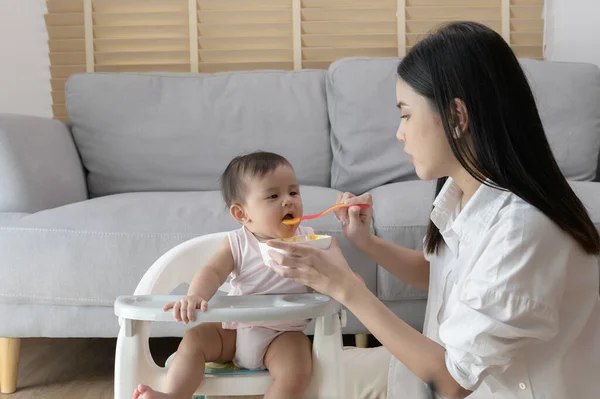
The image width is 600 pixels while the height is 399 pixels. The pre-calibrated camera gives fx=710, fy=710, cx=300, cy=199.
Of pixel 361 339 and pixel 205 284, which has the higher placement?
pixel 205 284

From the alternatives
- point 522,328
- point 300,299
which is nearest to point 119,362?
point 300,299

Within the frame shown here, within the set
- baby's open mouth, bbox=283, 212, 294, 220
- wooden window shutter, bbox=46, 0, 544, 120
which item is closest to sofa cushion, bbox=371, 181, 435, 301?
baby's open mouth, bbox=283, 212, 294, 220

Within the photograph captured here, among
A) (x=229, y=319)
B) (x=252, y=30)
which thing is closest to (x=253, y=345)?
(x=229, y=319)

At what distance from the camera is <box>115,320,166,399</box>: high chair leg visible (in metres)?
1.11

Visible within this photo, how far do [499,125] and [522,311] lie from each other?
26 cm

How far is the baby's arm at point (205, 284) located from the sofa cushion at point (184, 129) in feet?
3.67

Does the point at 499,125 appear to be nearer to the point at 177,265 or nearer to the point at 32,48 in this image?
the point at 177,265

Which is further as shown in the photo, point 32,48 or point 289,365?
point 32,48

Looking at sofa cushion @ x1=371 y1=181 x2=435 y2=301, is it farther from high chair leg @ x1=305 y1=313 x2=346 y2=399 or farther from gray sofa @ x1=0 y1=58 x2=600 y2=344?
high chair leg @ x1=305 y1=313 x2=346 y2=399

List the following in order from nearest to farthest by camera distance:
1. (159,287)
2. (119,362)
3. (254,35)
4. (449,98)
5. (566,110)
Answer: (449,98) → (119,362) → (159,287) → (566,110) → (254,35)

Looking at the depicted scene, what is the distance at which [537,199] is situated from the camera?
964mm

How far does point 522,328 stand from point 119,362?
613mm

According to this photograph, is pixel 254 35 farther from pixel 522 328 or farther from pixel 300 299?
pixel 522 328

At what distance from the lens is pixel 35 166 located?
2.08m
